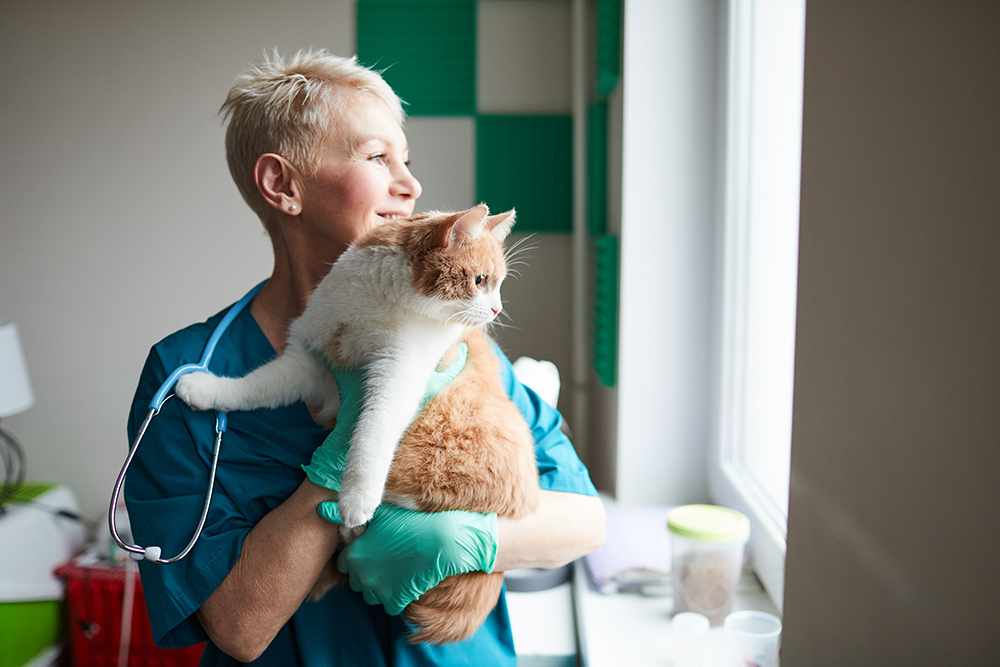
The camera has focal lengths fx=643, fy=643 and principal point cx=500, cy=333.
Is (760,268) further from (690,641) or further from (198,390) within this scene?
(198,390)

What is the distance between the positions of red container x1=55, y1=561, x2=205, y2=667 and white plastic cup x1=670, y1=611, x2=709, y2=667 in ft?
5.85

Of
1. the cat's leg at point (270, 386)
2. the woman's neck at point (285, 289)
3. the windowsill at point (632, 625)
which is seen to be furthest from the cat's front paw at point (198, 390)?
the windowsill at point (632, 625)

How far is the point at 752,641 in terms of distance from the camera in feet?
3.93

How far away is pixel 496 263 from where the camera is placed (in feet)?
2.97

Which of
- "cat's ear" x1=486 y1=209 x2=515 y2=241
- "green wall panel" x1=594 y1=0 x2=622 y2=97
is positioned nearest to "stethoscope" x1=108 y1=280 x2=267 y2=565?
"cat's ear" x1=486 y1=209 x2=515 y2=241

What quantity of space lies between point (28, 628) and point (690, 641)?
229 centimetres

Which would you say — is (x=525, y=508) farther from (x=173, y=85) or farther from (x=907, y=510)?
(x=173, y=85)

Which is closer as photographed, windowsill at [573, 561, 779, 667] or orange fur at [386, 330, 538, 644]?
orange fur at [386, 330, 538, 644]

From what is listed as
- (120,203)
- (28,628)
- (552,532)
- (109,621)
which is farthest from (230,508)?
(120,203)

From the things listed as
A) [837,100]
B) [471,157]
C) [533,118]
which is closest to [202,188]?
[471,157]

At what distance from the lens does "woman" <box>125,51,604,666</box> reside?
33.6 inches

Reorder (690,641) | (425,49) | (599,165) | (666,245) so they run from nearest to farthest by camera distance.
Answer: (690,641)
(666,245)
(599,165)
(425,49)

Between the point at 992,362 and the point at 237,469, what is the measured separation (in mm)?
894

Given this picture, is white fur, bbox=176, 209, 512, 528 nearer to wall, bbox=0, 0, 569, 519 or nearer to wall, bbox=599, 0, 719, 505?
wall, bbox=599, 0, 719, 505
